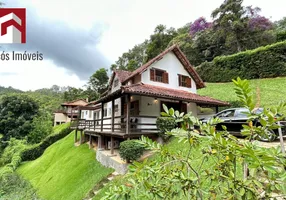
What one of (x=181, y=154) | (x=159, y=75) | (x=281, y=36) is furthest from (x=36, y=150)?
(x=281, y=36)

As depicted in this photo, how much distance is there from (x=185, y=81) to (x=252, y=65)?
476 inches

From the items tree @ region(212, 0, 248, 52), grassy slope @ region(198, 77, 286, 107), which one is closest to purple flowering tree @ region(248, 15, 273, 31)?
tree @ region(212, 0, 248, 52)

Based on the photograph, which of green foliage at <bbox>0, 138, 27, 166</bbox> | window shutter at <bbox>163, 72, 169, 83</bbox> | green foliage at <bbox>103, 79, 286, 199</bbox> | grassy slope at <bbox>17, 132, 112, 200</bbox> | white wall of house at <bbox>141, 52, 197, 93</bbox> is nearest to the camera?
green foliage at <bbox>103, 79, 286, 199</bbox>

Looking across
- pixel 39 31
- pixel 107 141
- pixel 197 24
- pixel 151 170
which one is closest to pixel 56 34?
pixel 39 31

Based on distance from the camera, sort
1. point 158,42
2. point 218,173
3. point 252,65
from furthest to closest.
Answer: point 158,42 → point 252,65 → point 218,173

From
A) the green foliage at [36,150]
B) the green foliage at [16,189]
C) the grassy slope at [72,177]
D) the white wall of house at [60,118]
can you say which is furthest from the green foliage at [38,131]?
the grassy slope at [72,177]

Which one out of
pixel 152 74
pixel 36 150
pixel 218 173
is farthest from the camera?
pixel 36 150

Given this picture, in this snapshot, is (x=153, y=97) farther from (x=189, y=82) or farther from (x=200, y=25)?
(x=200, y=25)

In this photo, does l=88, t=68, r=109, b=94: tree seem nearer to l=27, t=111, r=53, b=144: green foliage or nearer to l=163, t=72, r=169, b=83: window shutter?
l=27, t=111, r=53, b=144: green foliage

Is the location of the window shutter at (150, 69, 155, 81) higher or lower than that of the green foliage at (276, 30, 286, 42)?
lower

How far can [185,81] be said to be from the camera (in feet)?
52.6

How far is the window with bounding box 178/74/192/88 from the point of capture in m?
15.7

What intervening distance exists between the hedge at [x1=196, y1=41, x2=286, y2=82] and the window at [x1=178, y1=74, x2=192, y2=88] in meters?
7.90

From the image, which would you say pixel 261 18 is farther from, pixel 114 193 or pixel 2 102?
pixel 2 102
